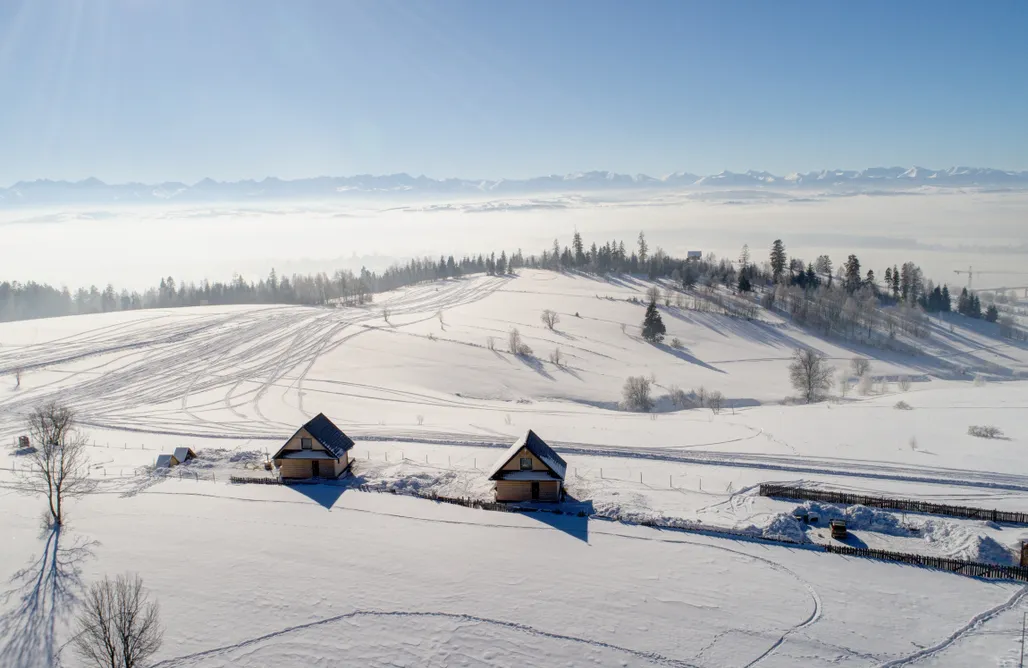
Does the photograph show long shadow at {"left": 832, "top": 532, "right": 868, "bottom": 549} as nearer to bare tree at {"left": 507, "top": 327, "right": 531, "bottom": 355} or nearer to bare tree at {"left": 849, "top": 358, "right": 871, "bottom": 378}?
bare tree at {"left": 507, "top": 327, "right": 531, "bottom": 355}

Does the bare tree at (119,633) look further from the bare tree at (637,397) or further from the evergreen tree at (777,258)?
the evergreen tree at (777,258)

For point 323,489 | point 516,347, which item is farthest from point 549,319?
point 323,489

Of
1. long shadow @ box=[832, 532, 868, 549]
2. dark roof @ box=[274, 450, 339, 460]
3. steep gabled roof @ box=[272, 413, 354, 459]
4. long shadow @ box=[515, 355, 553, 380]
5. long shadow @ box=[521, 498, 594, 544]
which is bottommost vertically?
long shadow @ box=[832, 532, 868, 549]

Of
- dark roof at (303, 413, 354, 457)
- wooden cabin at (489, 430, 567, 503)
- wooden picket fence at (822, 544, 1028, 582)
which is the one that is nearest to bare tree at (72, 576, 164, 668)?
dark roof at (303, 413, 354, 457)

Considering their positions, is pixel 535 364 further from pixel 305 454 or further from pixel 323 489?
pixel 323 489

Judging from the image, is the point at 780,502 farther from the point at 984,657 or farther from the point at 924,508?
the point at 984,657
